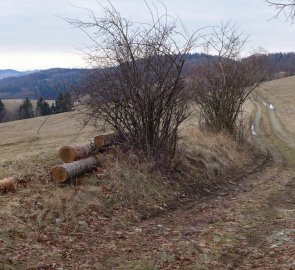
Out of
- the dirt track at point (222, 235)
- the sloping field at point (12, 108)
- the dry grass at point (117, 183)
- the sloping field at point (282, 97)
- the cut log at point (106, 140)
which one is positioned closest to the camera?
the dirt track at point (222, 235)

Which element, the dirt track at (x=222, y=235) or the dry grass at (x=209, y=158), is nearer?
the dirt track at (x=222, y=235)

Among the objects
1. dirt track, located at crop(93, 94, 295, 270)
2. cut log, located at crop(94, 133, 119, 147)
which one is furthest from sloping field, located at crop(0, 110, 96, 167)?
dirt track, located at crop(93, 94, 295, 270)

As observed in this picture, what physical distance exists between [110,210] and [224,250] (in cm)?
261

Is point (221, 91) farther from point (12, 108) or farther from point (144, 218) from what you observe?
point (12, 108)

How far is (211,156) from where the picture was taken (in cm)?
1369

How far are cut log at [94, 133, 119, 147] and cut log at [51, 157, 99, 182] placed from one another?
1153 millimetres

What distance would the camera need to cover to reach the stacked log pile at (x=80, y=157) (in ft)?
29.7

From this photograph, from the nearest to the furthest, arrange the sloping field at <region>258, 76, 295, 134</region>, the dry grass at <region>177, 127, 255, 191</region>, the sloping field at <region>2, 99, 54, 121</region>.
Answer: the dry grass at <region>177, 127, 255, 191</region> < the sloping field at <region>258, 76, 295, 134</region> < the sloping field at <region>2, 99, 54, 121</region>

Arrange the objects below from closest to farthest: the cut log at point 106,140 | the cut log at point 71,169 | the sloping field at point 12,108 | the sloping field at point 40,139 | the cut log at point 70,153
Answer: the cut log at point 71,169 < the cut log at point 70,153 < the cut log at point 106,140 < the sloping field at point 40,139 < the sloping field at point 12,108

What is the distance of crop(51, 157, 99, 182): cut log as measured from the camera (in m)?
9.04

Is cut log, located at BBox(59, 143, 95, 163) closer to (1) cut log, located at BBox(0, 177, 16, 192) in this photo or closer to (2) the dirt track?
(1) cut log, located at BBox(0, 177, 16, 192)

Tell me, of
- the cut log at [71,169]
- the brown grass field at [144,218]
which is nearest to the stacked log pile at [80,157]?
the cut log at [71,169]

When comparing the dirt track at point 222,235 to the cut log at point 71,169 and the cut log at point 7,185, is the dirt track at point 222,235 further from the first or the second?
the cut log at point 7,185

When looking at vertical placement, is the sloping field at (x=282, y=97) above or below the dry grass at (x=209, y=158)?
below
